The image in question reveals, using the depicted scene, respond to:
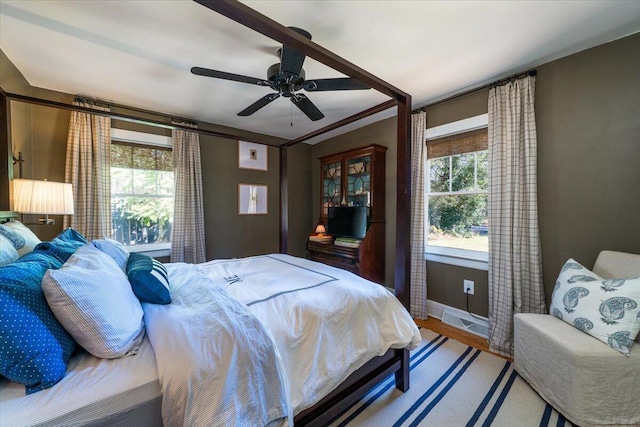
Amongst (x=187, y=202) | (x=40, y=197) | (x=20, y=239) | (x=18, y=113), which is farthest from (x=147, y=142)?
(x=20, y=239)

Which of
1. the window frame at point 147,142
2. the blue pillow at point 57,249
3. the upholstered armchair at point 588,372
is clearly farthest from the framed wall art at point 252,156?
the upholstered armchair at point 588,372

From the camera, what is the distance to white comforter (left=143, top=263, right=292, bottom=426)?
2.60ft

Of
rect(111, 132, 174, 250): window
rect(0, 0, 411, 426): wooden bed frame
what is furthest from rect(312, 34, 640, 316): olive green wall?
rect(111, 132, 174, 250): window

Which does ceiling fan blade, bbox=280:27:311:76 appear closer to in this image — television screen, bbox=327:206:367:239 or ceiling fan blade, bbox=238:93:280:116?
ceiling fan blade, bbox=238:93:280:116

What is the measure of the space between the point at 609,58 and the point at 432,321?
2.74 metres

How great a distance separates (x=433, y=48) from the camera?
6.15ft

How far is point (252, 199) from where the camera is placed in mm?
4027

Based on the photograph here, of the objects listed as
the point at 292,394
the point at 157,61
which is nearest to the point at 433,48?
the point at 157,61

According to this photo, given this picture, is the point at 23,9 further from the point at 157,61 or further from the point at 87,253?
the point at 87,253

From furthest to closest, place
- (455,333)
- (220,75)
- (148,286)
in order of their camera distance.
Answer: (455,333)
(220,75)
(148,286)

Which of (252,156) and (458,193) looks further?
(252,156)

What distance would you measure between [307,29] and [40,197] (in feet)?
7.67

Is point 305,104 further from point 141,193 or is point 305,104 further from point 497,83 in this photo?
point 141,193

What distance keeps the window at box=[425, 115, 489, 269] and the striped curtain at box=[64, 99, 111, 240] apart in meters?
3.78
